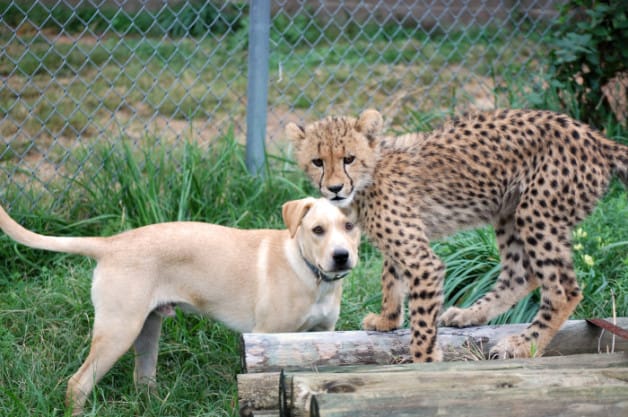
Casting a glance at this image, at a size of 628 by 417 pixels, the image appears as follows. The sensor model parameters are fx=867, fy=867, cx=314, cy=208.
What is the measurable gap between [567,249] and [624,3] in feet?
10.1

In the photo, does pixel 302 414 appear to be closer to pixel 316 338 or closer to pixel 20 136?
pixel 316 338

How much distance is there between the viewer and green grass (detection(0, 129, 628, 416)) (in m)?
4.21

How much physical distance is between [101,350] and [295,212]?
43.4 inches

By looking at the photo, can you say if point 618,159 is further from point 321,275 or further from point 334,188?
point 321,275

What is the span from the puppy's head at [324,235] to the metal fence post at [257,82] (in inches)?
75.0

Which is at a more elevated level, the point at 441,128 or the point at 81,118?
the point at 441,128

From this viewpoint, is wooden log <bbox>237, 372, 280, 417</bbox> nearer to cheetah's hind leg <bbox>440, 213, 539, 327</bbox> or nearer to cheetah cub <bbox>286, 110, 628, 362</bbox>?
cheetah cub <bbox>286, 110, 628, 362</bbox>

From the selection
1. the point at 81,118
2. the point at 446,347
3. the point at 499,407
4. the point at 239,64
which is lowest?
the point at 81,118

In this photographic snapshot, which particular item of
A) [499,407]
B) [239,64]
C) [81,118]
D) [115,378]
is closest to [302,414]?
[499,407]

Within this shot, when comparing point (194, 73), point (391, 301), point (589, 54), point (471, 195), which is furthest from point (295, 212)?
point (194, 73)

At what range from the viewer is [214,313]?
430 cm

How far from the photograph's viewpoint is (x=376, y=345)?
13.4 ft

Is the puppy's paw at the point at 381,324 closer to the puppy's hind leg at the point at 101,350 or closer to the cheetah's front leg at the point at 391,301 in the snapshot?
the cheetah's front leg at the point at 391,301

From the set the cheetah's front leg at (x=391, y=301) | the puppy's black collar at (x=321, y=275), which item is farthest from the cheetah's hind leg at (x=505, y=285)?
Result: the puppy's black collar at (x=321, y=275)
